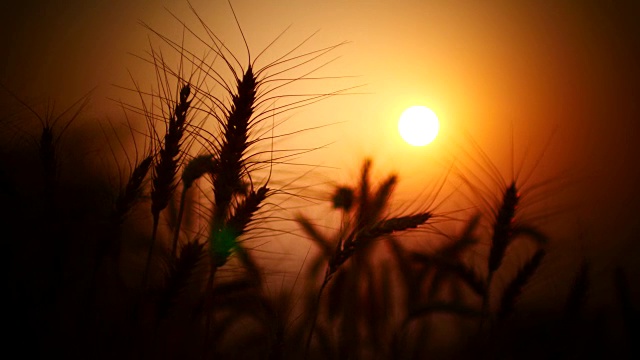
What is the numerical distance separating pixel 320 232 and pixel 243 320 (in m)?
0.64

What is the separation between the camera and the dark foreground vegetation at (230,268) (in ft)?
4.48

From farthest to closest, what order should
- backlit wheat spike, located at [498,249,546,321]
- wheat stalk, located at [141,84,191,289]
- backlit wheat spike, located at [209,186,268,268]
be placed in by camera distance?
backlit wheat spike, located at [498,249,546,321] → wheat stalk, located at [141,84,191,289] → backlit wheat spike, located at [209,186,268,268]

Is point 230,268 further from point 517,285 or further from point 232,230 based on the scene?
point 517,285

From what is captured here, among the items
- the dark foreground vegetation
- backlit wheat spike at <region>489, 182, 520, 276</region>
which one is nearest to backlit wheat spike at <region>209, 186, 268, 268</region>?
the dark foreground vegetation

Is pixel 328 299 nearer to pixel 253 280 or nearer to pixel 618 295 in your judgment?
pixel 253 280

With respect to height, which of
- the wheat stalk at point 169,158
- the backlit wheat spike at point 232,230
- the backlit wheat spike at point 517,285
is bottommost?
the backlit wheat spike at point 517,285

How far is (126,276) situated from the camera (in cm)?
174

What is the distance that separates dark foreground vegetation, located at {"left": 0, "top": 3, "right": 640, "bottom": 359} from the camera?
1367mm

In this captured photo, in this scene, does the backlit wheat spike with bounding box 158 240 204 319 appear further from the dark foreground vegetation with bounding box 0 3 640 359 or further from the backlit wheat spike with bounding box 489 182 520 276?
the backlit wheat spike with bounding box 489 182 520 276

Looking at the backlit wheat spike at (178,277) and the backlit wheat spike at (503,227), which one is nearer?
the backlit wheat spike at (178,277)

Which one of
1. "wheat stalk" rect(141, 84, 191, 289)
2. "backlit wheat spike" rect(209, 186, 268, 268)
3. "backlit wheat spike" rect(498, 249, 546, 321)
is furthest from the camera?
"backlit wheat spike" rect(498, 249, 546, 321)

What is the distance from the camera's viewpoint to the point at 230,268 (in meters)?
1.71

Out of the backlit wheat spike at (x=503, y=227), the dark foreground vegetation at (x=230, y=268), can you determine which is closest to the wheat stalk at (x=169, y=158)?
the dark foreground vegetation at (x=230, y=268)

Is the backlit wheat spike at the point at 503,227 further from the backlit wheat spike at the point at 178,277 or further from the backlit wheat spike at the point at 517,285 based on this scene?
the backlit wheat spike at the point at 178,277
